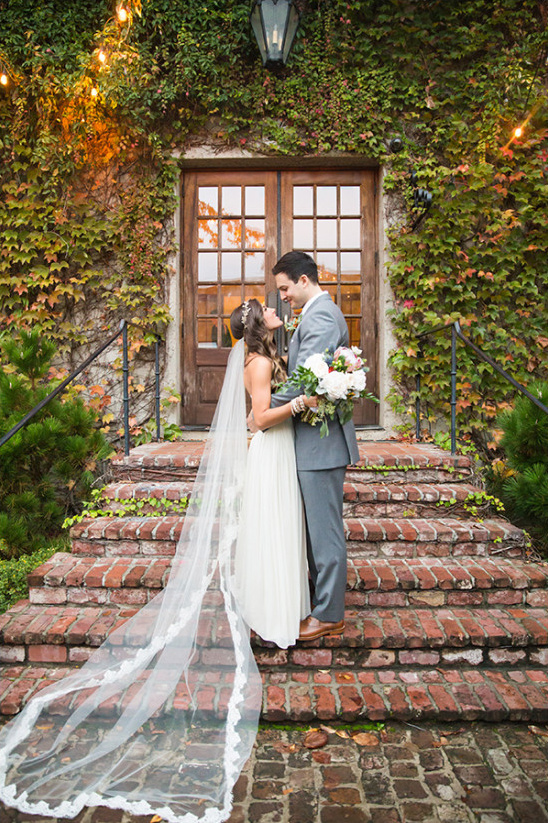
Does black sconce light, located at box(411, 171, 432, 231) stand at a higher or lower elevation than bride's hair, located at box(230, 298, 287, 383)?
higher

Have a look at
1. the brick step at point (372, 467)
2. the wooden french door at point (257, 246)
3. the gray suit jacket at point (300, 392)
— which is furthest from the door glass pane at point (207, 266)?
the gray suit jacket at point (300, 392)

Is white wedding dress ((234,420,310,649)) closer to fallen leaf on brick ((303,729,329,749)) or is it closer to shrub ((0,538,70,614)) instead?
fallen leaf on brick ((303,729,329,749))

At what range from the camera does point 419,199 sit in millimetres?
4906

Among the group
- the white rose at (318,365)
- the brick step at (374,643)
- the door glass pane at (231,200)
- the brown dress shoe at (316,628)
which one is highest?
the door glass pane at (231,200)

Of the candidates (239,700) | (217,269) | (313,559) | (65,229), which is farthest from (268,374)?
(65,229)

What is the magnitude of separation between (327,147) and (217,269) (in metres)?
1.53

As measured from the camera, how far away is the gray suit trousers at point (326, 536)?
8.52ft

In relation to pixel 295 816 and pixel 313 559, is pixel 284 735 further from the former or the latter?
pixel 313 559

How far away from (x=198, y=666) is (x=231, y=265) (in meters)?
3.90

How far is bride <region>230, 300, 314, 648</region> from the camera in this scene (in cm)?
260

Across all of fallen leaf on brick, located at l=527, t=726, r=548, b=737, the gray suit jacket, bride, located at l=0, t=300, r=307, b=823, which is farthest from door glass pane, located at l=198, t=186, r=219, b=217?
fallen leaf on brick, located at l=527, t=726, r=548, b=737

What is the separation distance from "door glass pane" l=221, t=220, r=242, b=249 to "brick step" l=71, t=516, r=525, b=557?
3.06 metres

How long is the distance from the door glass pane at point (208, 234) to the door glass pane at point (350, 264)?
4.20 ft

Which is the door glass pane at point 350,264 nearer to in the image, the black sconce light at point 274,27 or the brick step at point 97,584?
the black sconce light at point 274,27
